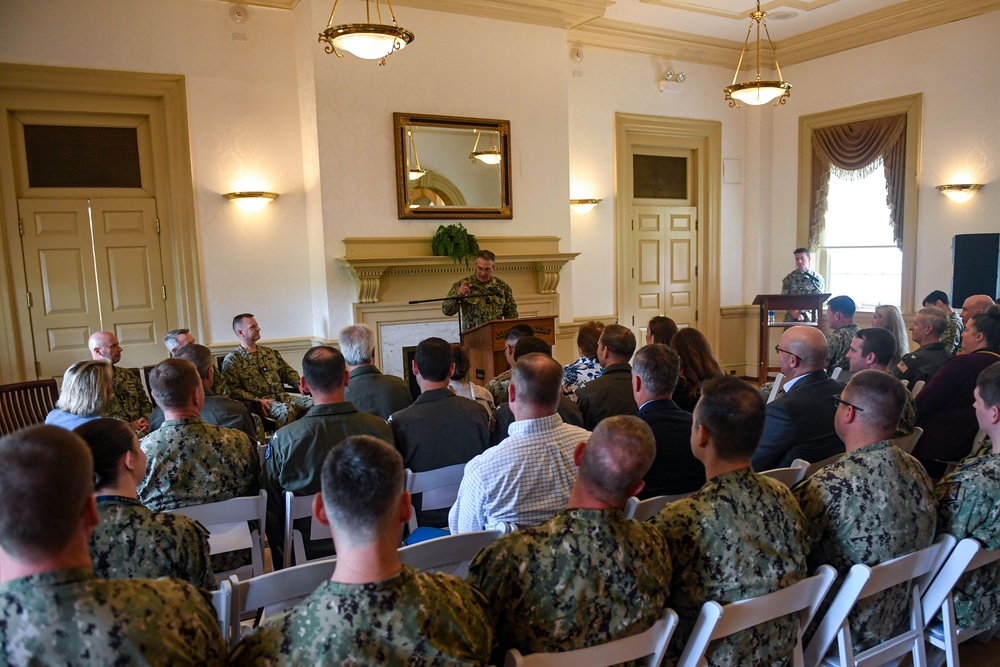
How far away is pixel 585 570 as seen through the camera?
1.53 m

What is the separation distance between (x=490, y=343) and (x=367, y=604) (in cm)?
378

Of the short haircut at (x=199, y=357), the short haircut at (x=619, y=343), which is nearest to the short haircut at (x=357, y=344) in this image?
the short haircut at (x=199, y=357)

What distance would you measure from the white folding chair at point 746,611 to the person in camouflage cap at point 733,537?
1.7 inches

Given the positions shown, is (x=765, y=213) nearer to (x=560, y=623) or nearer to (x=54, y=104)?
(x=54, y=104)

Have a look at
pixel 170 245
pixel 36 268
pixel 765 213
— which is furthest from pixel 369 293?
pixel 765 213

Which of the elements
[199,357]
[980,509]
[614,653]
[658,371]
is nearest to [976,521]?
[980,509]

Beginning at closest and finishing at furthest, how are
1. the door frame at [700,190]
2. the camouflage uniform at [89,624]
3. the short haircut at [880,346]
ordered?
the camouflage uniform at [89,624]
the short haircut at [880,346]
the door frame at [700,190]

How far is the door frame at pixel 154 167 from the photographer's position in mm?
5398

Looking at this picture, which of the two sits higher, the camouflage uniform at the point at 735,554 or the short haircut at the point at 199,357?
the short haircut at the point at 199,357

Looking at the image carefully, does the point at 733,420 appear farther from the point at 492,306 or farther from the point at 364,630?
the point at 492,306

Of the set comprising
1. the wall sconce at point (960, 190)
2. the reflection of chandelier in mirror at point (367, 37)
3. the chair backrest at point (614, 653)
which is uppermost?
the reflection of chandelier in mirror at point (367, 37)

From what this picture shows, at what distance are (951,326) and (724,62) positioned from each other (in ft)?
15.6

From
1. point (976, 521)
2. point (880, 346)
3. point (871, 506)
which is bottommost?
point (976, 521)

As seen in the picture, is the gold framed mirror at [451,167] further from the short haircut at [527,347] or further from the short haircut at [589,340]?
the short haircut at [527,347]
